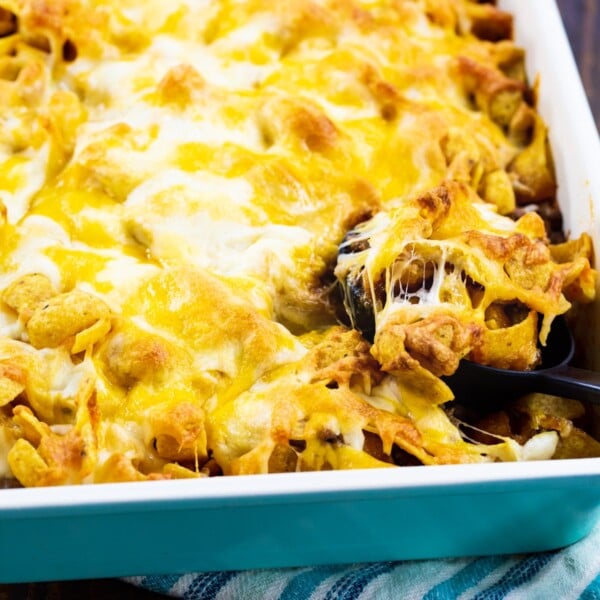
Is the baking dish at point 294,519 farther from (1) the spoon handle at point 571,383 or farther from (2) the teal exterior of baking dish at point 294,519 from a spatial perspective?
(1) the spoon handle at point 571,383

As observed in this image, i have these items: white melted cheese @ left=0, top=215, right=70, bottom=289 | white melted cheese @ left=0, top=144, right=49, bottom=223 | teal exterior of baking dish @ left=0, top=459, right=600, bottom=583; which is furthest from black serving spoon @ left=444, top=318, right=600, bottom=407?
white melted cheese @ left=0, top=144, right=49, bottom=223

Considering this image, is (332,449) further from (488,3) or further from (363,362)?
(488,3)

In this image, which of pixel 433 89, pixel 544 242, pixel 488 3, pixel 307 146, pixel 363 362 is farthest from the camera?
pixel 488 3

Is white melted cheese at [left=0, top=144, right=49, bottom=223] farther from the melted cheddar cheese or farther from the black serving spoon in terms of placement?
the black serving spoon

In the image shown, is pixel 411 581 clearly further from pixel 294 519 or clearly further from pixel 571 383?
pixel 571 383

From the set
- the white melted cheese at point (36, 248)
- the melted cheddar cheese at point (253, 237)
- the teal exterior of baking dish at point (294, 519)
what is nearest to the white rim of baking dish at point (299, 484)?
the teal exterior of baking dish at point (294, 519)

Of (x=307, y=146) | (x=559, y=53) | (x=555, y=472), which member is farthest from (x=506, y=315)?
(x=559, y=53)
